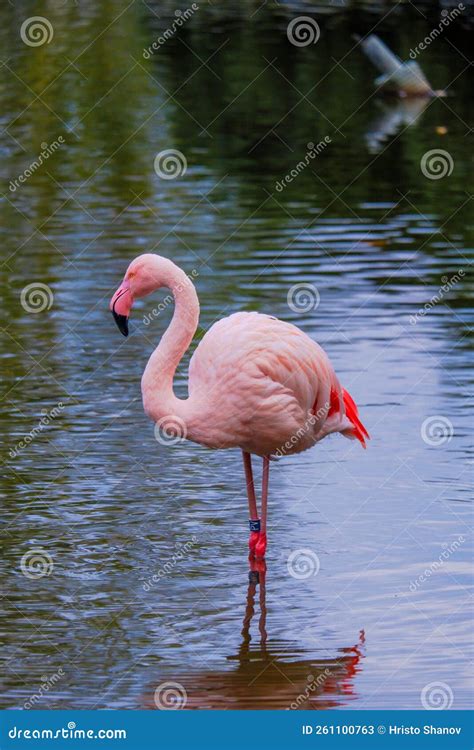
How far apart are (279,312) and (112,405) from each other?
2.00m

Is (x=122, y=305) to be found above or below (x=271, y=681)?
above

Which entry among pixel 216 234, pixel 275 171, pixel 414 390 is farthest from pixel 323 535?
pixel 275 171

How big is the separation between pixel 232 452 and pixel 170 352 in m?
2.00

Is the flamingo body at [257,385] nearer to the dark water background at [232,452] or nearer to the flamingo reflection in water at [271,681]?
the dark water background at [232,452]

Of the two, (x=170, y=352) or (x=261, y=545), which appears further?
(x=261, y=545)

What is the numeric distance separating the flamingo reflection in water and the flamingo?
0.88 meters

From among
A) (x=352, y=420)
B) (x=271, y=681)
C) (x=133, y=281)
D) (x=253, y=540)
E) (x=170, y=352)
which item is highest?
(x=352, y=420)

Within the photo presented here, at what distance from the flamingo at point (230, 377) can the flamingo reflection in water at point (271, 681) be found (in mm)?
883

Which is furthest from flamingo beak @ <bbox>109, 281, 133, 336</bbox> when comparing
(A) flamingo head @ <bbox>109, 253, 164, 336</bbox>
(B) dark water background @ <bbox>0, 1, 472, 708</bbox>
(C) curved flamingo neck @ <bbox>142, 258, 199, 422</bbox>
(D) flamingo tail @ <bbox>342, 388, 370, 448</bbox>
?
(D) flamingo tail @ <bbox>342, 388, 370, 448</bbox>

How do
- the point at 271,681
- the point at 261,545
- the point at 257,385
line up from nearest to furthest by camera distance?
the point at 271,681, the point at 257,385, the point at 261,545

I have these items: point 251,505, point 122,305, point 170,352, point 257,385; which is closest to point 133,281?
point 122,305

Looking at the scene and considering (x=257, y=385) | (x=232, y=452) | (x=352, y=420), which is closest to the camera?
(x=257, y=385)

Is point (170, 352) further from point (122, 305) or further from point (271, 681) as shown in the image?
point (271, 681)

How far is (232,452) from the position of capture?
8414 mm
